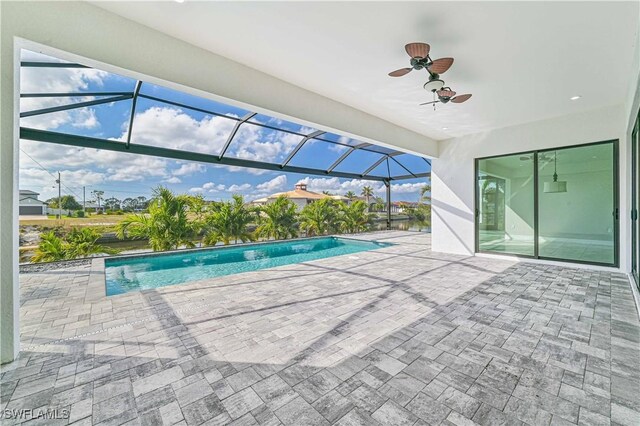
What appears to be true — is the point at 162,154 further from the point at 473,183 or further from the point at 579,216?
the point at 579,216

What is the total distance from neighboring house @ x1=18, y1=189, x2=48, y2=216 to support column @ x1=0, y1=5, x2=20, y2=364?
553 centimetres

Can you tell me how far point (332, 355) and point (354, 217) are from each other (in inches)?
405

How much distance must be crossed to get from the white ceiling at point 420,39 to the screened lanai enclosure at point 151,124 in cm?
119

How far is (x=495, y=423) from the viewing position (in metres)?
1.63

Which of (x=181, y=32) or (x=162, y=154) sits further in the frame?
(x=162, y=154)

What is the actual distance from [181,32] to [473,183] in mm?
6904

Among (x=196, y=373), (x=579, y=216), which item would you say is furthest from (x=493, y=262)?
(x=196, y=373)

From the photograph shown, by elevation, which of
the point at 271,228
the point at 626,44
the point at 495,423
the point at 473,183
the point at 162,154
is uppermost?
the point at 626,44

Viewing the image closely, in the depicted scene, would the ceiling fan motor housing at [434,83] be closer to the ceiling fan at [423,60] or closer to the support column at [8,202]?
the ceiling fan at [423,60]

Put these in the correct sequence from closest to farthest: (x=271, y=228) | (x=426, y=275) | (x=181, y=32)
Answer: (x=181, y=32), (x=426, y=275), (x=271, y=228)

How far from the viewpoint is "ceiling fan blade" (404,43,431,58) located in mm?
2838

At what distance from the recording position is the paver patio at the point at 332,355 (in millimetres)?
1758

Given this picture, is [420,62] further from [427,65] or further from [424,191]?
[424,191]

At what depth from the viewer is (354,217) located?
493 inches
